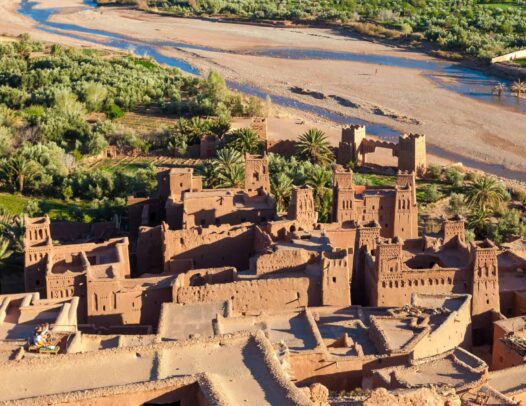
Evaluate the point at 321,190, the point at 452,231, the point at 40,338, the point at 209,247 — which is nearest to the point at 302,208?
the point at 209,247

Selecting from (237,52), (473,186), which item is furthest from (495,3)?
(473,186)

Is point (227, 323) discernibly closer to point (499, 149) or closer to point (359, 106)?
point (499, 149)

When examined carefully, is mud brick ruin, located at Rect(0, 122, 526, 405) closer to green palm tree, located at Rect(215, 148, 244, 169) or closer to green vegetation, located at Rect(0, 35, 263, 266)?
green vegetation, located at Rect(0, 35, 263, 266)

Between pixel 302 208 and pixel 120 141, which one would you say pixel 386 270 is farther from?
pixel 120 141

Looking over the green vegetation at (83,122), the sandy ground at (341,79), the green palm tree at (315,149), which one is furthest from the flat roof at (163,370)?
the sandy ground at (341,79)

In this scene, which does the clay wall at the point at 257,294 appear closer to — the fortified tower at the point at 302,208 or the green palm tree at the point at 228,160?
the fortified tower at the point at 302,208

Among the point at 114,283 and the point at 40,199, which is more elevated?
the point at 114,283
